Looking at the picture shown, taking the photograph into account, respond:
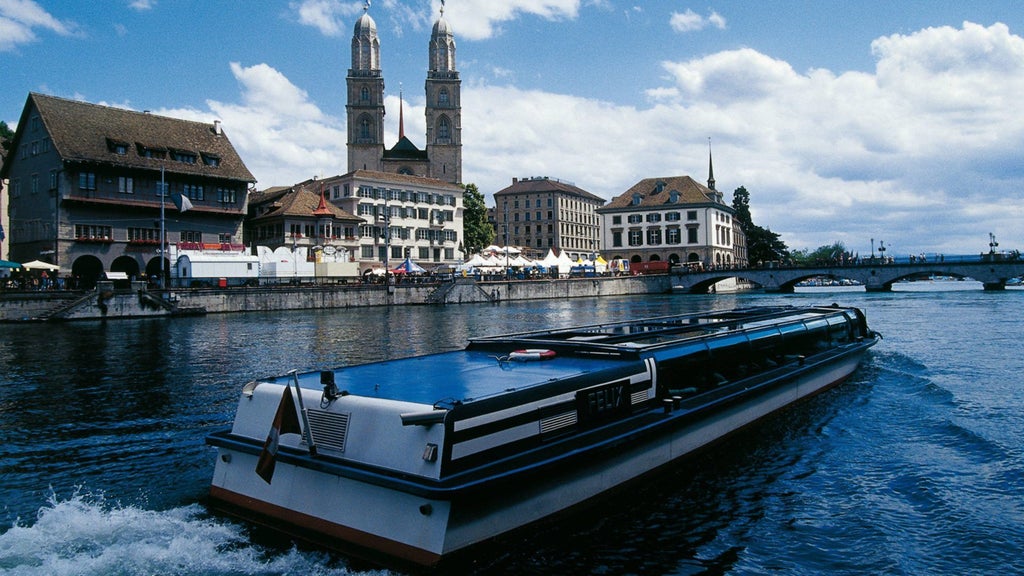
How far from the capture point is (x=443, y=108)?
419 feet

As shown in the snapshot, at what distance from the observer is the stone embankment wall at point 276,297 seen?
44.8 metres

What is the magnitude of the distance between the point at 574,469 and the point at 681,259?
4238 inches

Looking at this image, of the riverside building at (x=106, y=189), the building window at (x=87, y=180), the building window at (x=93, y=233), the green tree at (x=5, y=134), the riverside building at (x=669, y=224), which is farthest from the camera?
the riverside building at (x=669, y=224)

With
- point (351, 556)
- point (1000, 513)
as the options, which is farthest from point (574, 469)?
point (1000, 513)

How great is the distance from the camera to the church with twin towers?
124 meters

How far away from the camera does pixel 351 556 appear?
7.13 metres

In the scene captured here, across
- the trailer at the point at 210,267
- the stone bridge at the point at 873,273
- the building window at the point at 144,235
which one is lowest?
the stone bridge at the point at 873,273

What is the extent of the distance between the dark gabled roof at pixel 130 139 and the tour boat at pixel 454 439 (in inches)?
2326

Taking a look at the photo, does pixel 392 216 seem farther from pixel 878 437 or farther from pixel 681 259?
pixel 878 437

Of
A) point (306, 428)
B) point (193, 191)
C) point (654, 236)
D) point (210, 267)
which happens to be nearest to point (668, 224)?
point (654, 236)

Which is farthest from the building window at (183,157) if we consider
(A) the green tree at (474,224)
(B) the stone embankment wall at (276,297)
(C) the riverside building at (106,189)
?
(A) the green tree at (474,224)

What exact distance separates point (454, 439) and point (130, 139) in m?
65.7

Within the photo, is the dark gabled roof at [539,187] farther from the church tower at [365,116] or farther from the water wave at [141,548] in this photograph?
the water wave at [141,548]

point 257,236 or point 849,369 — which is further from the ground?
point 257,236
